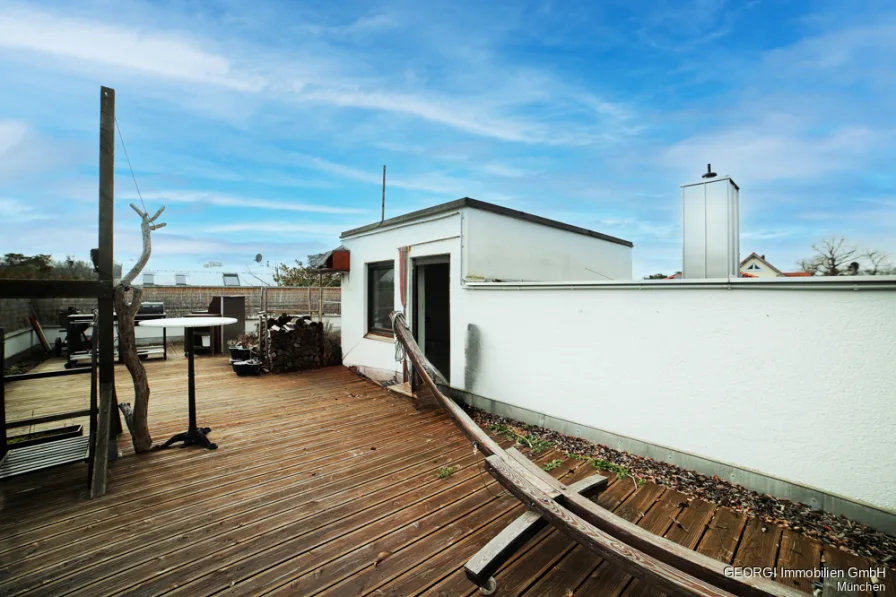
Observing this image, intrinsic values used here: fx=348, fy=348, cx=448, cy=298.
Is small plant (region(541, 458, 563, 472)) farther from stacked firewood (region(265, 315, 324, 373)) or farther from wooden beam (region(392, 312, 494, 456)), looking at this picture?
stacked firewood (region(265, 315, 324, 373))

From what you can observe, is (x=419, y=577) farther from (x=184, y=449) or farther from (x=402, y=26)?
(x=402, y=26)

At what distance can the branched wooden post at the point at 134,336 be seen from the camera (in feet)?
10.9

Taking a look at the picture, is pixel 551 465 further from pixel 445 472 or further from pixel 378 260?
pixel 378 260

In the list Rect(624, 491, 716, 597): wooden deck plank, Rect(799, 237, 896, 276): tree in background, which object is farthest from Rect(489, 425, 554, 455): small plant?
Rect(799, 237, 896, 276): tree in background

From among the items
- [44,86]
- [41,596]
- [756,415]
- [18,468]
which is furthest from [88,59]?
[756,415]

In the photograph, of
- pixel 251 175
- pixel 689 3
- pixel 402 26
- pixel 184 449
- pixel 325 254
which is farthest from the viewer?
pixel 251 175

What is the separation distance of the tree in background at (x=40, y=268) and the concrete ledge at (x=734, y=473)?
189 inches

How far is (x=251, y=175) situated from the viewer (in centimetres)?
1172

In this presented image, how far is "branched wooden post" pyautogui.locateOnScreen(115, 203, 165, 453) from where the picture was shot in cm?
331

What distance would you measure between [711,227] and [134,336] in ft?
19.4

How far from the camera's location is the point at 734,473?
2.85m

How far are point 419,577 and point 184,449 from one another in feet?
10.5

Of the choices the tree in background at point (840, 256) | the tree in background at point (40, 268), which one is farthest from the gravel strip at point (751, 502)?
the tree in background at point (840, 256)

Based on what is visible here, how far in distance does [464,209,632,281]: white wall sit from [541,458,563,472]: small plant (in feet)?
8.67
